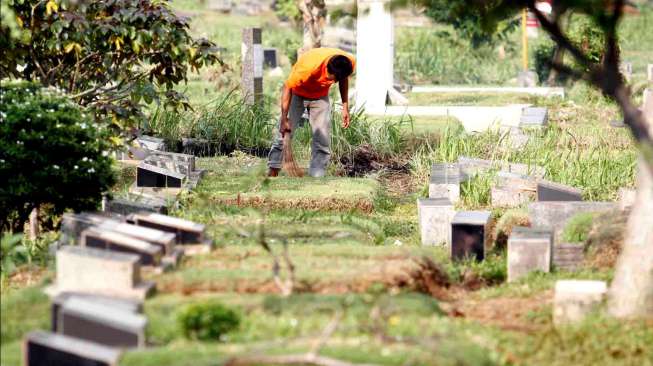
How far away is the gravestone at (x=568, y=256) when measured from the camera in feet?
30.0

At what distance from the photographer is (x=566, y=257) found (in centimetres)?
916

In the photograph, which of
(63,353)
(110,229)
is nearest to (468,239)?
(110,229)

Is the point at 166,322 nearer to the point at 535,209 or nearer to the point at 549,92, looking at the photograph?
the point at 535,209

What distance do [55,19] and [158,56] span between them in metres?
1.09

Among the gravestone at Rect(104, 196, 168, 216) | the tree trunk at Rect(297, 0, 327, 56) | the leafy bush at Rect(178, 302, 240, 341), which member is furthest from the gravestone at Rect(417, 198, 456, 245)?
the tree trunk at Rect(297, 0, 327, 56)

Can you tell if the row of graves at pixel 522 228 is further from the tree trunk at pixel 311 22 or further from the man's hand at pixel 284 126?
the tree trunk at pixel 311 22

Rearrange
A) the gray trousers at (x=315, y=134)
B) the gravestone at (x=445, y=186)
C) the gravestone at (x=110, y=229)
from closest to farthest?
the gravestone at (x=110, y=229)
the gravestone at (x=445, y=186)
the gray trousers at (x=315, y=134)

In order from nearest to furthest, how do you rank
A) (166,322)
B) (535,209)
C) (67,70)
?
(166,322), (535,209), (67,70)

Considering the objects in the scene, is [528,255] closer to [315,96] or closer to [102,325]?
[102,325]

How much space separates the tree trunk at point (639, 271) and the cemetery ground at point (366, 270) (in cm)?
16

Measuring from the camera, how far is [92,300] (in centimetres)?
692

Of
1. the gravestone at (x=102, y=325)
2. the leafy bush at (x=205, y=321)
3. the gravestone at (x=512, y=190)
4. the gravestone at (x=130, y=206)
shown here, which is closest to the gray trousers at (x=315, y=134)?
the gravestone at (x=512, y=190)

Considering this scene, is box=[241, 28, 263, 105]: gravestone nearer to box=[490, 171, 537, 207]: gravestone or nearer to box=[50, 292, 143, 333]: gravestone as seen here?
box=[490, 171, 537, 207]: gravestone

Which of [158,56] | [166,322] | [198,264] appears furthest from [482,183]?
[166,322]
